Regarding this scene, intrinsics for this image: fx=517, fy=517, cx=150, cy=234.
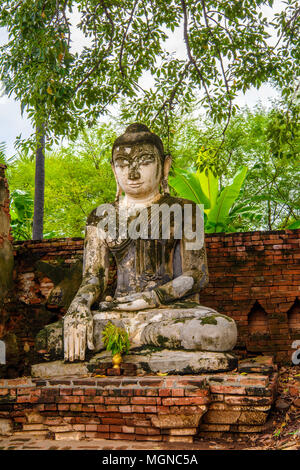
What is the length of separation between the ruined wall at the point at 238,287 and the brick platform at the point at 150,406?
2128 mm

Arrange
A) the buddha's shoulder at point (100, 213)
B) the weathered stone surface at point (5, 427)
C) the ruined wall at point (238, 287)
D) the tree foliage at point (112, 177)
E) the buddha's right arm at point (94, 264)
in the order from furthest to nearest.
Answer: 1. the tree foliage at point (112, 177)
2. the ruined wall at point (238, 287)
3. the buddha's shoulder at point (100, 213)
4. the buddha's right arm at point (94, 264)
5. the weathered stone surface at point (5, 427)

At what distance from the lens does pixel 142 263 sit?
4883 millimetres

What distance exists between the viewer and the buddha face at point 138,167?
507 centimetres

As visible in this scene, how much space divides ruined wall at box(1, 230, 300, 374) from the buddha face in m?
1.27

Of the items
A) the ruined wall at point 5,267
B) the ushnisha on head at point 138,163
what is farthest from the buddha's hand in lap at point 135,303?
the ruined wall at point 5,267

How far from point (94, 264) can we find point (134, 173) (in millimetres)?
967

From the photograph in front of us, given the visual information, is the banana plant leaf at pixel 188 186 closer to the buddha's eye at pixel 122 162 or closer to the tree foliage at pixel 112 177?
the buddha's eye at pixel 122 162

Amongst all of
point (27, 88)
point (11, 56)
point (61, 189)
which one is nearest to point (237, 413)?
point (27, 88)

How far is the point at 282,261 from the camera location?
5.82 m

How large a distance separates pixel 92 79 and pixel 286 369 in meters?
4.33

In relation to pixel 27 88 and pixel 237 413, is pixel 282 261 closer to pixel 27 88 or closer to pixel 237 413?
pixel 237 413

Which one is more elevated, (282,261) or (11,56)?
(11,56)

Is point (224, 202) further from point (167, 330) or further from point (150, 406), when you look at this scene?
point (150, 406)

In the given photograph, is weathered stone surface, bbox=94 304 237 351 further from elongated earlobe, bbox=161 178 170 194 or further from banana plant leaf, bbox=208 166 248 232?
banana plant leaf, bbox=208 166 248 232
